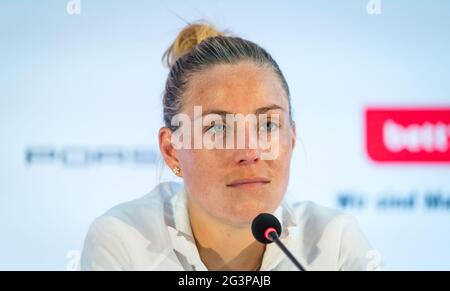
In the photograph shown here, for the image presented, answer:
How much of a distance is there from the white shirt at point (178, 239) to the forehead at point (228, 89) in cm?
22

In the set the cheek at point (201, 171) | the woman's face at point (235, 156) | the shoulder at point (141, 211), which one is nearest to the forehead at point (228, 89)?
the woman's face at point (235, 156)

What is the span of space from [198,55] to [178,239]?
43 centimetres

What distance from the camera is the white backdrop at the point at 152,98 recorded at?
A: 169cm

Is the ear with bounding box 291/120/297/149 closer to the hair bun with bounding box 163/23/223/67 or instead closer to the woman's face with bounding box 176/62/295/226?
the woman's face with bounding box 176/62/295/226

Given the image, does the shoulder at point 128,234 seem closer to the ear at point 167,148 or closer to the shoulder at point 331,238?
the ear at point 167,148

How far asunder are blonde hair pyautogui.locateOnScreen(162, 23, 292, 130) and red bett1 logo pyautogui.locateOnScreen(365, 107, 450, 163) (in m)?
0.23

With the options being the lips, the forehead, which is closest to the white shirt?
the lips

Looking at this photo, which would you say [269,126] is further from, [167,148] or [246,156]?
[167,148]

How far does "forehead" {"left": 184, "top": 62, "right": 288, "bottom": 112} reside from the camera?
63.3 inches

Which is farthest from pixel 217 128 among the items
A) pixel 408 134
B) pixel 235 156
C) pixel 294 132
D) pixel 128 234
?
pixel 408 134

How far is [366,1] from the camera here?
68.6 inches

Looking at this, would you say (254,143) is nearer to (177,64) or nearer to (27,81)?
(177,64)

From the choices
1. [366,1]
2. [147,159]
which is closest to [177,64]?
[147,159]

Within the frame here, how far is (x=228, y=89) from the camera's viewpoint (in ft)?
5.29
